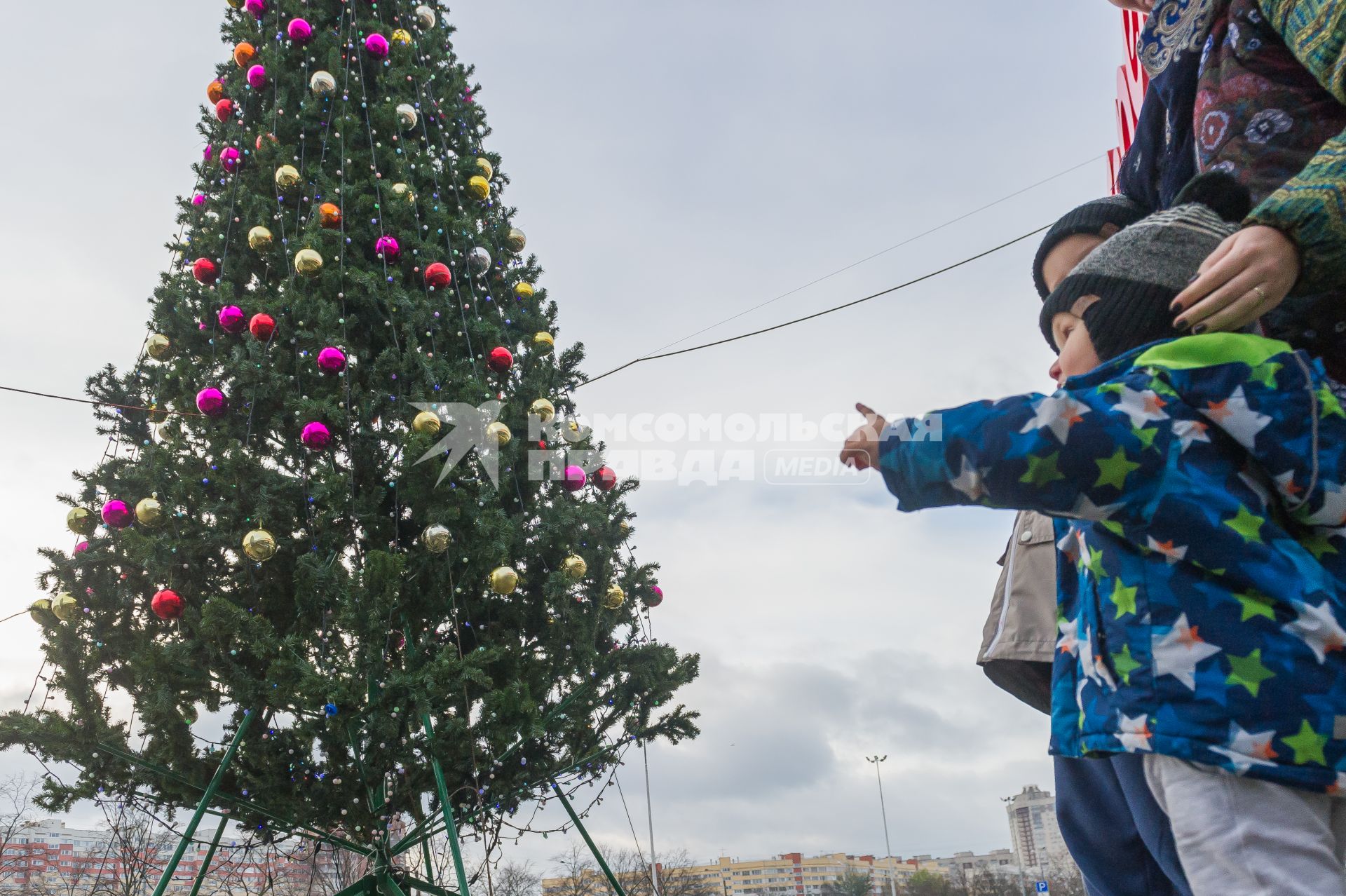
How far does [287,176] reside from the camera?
328 cm

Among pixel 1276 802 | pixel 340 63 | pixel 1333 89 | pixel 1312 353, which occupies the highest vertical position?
pixel 340 63

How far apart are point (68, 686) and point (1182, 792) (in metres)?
2.95

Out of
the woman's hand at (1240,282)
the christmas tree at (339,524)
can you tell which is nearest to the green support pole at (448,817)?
the christmas tree at (339,524)

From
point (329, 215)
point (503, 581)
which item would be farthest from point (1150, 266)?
point (329, 215)

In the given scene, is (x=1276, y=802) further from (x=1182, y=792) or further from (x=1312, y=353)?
(x=1312, y=353)

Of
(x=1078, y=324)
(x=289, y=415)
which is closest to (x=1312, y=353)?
(x=1078, y=324)

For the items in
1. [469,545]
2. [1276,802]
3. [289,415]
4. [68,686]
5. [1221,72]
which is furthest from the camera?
[289,415]

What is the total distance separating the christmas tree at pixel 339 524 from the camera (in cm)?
248

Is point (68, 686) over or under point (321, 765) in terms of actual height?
over

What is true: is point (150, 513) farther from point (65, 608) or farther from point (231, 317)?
point (231, 317)

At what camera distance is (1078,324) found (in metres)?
0.90

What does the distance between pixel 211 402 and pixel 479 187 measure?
61.2 inches

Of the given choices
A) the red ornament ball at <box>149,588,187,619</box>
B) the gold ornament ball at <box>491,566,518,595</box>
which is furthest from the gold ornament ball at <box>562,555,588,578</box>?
the red ornament ball at <box>149,588,187,619</box>

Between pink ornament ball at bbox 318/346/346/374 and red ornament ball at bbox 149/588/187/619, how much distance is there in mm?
860
